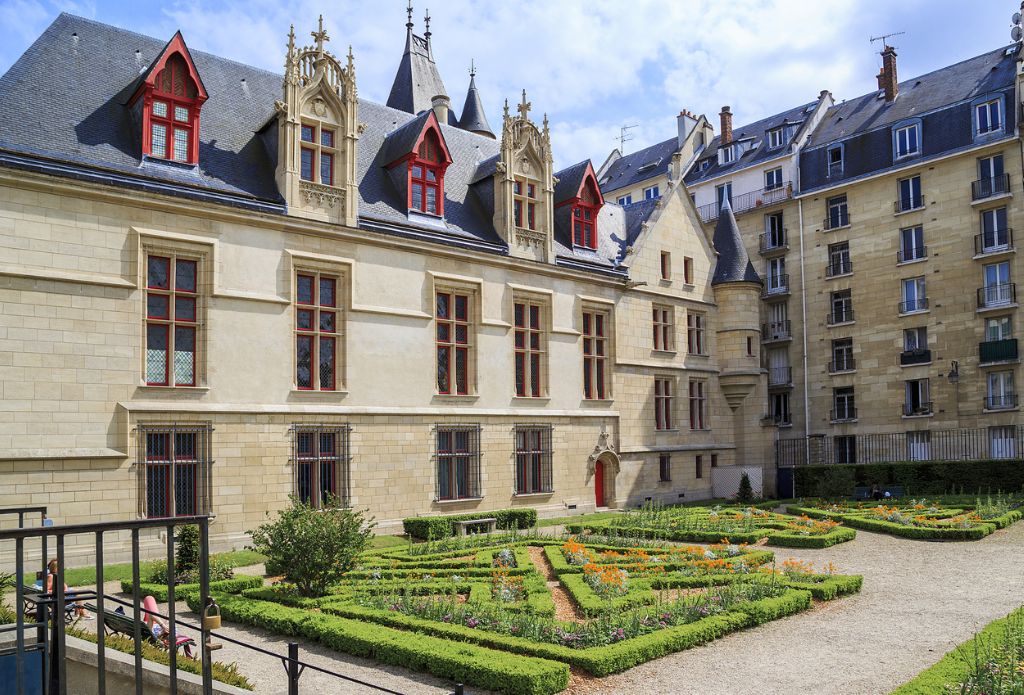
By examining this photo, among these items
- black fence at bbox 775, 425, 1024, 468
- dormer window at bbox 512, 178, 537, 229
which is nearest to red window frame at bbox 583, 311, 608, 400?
dormer window at bbox 512, 178, 537, 229

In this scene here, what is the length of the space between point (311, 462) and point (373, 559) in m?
5.53

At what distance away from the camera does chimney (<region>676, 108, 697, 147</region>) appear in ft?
168

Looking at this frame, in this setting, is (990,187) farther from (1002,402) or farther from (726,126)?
(726,126)

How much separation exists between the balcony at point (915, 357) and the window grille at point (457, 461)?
20.5 m

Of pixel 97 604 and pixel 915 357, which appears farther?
pixel 915 357

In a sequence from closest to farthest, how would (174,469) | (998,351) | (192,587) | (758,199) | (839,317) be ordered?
(192,587) < (174,469) < (998,351) < (839,317) < (758,199)

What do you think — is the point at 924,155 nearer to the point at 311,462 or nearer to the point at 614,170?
the point at 614,170

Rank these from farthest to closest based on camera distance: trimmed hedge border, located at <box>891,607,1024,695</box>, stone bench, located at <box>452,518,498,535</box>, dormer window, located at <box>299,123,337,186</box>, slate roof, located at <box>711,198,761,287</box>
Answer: slate roof, located at <box>711,198,761,287</box>, stone bench, located at <box>452,518,498,535</box>, dormer window, located at <box>299,123,337,186</box>, trimmed hedge border, located at <box>891,607,1024,695</box>

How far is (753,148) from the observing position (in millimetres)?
45344

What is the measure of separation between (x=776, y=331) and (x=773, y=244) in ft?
14.0

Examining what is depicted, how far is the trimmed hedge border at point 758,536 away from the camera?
19969 mm

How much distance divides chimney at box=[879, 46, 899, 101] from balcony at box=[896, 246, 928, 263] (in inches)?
326

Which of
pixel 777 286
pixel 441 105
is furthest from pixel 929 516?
pixel 441 105

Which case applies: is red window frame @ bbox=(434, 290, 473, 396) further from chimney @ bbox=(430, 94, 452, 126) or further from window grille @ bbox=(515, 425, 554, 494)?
chimney @ bbox=(430, 94, 452, 126)
